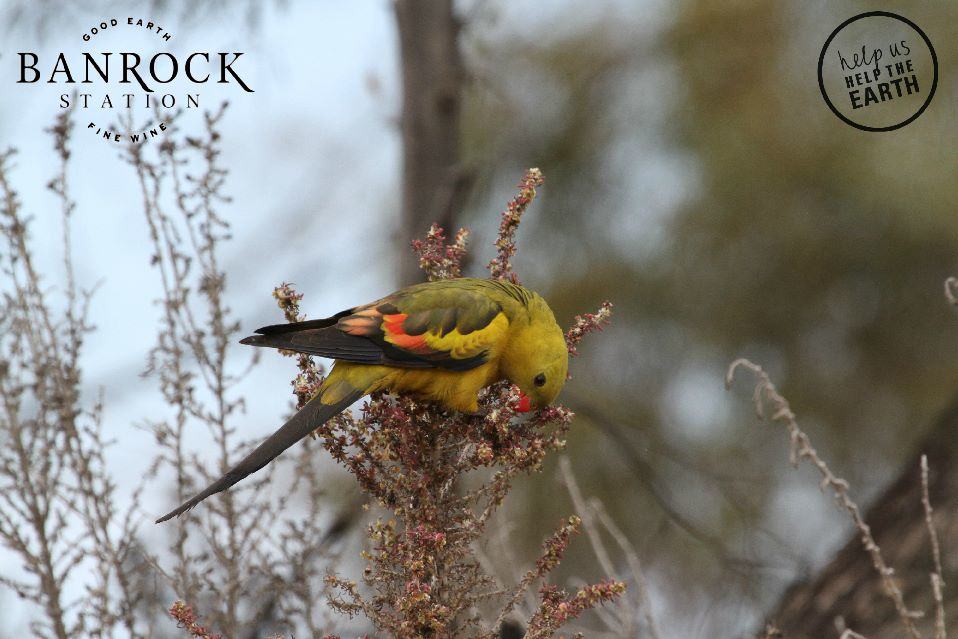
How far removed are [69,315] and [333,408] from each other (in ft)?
4.42

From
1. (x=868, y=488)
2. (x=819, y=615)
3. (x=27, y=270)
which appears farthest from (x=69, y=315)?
(x=868, y=488)

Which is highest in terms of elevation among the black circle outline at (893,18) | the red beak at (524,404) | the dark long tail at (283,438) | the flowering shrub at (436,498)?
the black circle outline at (893,18)

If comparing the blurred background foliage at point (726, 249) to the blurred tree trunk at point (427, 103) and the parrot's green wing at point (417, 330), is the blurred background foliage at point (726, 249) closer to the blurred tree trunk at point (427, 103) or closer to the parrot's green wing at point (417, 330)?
the blurred tree trunk at point (427, 103)

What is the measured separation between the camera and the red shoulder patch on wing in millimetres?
3236

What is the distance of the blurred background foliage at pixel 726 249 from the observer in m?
6.79

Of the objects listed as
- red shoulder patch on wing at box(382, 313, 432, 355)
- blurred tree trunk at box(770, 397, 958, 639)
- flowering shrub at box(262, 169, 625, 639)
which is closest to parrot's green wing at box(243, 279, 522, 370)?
red shoulder patch on wing at box(382, 313, 432, 355)

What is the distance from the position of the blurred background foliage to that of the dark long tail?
3.82m

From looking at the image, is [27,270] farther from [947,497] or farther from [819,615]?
[947,497]

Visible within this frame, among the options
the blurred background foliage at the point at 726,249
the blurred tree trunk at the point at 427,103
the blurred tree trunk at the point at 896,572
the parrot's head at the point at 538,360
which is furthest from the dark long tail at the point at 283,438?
the blurred background foliage at the point at 726,249

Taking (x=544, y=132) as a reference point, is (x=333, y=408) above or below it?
below

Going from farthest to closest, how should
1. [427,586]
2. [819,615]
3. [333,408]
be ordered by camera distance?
[819,615]
[333,408]
[427,586]

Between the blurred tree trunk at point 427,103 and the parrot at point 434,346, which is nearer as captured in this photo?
the parrot at point 434,346

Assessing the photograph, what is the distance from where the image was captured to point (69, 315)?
3734 millimetres

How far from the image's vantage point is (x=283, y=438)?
2.87 metres
